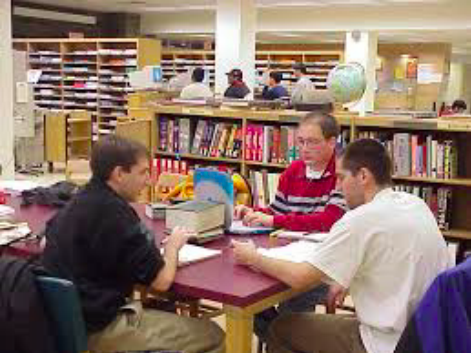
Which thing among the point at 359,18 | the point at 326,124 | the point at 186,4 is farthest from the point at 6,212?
the point at 186,4

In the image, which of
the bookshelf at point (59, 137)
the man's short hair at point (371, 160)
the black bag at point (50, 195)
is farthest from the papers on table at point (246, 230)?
the bookshelf at point (59, 137)

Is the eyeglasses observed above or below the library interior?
above

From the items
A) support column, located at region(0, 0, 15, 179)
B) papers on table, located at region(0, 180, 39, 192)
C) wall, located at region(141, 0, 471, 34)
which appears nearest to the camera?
papers on table, located at region(0, 180, 39, 192)

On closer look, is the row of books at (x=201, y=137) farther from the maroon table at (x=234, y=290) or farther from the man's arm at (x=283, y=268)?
the man's arm at (x=283, y=268)

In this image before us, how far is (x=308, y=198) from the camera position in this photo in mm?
3188

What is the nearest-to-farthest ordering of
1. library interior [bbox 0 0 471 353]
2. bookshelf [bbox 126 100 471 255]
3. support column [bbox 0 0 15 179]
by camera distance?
1. library interior [bbox 0 0 471 353]
2. bookshelf [bbox 126 100 471 255]
3. support column [bbox 0 0 15 179]

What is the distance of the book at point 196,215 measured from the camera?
2738 millimetres

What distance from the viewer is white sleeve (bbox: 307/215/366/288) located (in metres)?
2.04

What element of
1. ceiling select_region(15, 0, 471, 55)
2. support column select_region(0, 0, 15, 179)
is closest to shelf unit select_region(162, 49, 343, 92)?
ceiling select_region(15, 0, 471, 55)

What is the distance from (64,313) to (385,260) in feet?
3.35

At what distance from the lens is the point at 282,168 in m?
5.06

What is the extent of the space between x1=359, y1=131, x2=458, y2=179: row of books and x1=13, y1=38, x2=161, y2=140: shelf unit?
828 centimetres

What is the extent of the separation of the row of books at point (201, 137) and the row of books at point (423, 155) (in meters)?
1.21

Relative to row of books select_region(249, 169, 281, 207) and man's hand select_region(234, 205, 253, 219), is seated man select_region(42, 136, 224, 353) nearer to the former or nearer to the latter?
man's hand select_region(234, 205, 253, 219)
